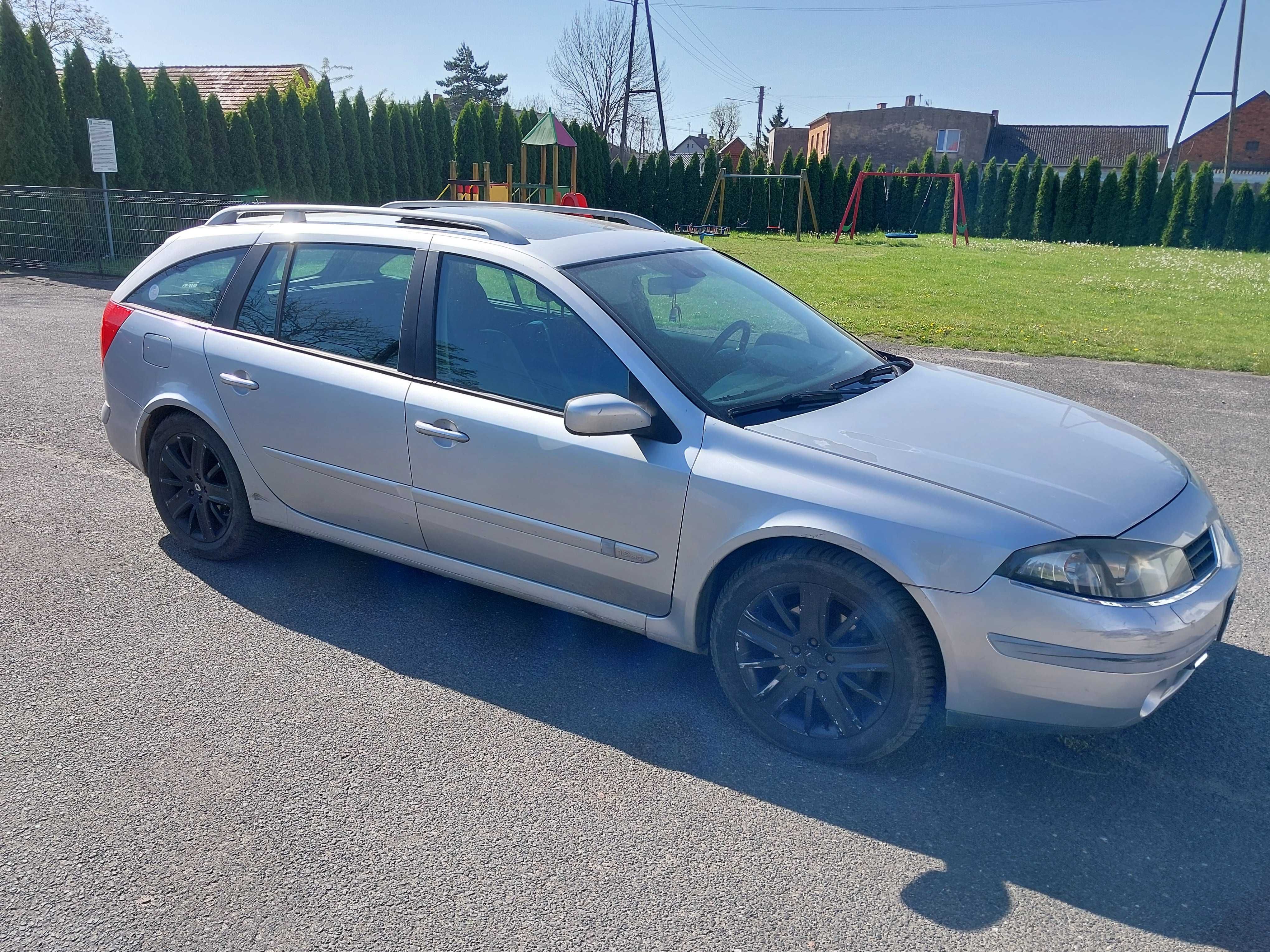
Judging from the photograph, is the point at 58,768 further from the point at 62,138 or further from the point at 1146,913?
the point at 62,138

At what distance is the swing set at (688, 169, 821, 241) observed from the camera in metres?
31.0

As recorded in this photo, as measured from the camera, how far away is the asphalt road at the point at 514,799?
A: 2465mm

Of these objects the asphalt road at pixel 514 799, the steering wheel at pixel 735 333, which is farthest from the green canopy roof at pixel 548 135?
the asphalt road at pixel 514 799

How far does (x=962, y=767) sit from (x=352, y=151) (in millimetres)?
24272

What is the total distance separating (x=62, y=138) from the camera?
1719 centimetres

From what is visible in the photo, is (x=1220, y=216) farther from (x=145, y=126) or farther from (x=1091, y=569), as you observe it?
(x=1091, y=569)

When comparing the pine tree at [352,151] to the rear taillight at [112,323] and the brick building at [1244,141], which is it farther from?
the brick building at [1244,141]

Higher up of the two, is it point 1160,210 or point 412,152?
point 412,152

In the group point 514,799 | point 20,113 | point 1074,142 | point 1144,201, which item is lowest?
point 514,799

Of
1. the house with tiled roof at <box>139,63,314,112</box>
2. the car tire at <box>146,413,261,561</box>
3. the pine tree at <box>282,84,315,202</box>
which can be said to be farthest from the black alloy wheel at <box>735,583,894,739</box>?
the house with tiled roof at <box>139,63,314,112</box>

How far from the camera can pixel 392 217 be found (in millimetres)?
4199

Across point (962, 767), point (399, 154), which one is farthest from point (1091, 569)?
point (399, 154)

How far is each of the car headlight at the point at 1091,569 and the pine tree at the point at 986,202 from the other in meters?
37.6

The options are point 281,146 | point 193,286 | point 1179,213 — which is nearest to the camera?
point 193,286
